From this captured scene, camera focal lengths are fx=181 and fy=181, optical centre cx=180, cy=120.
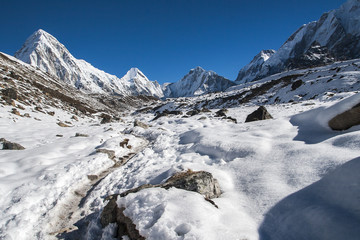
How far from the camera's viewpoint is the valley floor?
3.47 metres

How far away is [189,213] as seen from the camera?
3508mm

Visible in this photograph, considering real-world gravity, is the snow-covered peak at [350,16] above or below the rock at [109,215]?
above

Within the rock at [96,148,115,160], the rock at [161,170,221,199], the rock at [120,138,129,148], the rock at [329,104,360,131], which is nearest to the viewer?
the rock at [161,170,221,199]

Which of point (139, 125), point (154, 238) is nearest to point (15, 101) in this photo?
point (139, 125)

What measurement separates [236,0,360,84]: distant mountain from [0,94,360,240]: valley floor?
115m

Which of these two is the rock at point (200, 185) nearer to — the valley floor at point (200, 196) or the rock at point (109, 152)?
the valley floor at point (200, 196)

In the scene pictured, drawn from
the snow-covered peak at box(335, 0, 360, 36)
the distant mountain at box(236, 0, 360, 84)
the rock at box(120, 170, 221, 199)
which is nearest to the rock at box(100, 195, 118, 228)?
the rock at box(120, 170, 221, 199)

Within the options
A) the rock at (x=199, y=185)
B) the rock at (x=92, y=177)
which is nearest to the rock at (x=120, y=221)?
the rock at (x=199, y=185)

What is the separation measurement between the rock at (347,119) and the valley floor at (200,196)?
0.33 metres

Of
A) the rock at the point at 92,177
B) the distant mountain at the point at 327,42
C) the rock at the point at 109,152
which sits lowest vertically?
the rock at the point at 92,177

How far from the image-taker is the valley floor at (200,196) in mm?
3468

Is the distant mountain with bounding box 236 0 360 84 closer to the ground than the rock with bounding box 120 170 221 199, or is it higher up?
higher up

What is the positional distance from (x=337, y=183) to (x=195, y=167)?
4.30 meters

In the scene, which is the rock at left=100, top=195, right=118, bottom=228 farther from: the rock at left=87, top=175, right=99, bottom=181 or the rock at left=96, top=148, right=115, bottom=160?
the rock at left=96, top=148, right=115, bottom=160
